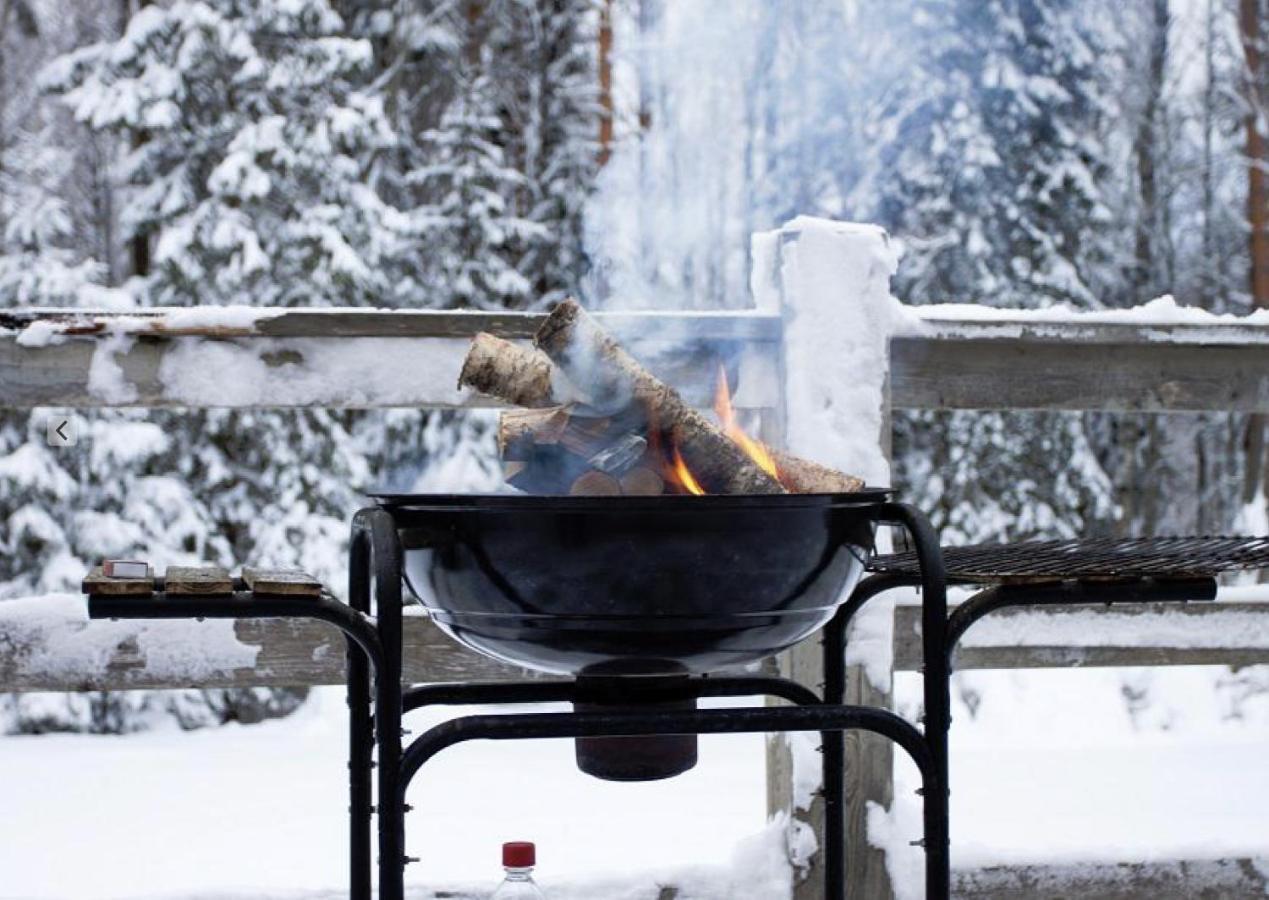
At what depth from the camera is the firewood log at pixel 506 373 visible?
1.68 meters

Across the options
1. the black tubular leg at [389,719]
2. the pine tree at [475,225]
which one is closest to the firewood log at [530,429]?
the black tubular leg at [389,719]

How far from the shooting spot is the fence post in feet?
7.62

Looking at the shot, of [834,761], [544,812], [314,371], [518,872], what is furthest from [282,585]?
[544,812]

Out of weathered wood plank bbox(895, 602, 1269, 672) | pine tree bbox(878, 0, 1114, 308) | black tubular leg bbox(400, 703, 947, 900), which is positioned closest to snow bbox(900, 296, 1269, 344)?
weathered wood plank bbox(895, 602, 1269, 672)

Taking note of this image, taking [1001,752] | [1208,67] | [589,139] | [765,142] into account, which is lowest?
[1001,752]

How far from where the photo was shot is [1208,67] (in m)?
11.8

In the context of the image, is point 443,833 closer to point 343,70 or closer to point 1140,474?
point 343,70

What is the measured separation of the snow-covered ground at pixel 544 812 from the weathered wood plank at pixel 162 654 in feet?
1.13

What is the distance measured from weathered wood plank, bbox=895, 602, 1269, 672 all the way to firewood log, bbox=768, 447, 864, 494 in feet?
2.39

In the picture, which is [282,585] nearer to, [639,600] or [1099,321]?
[639,600]

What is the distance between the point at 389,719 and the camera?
140 centimetres

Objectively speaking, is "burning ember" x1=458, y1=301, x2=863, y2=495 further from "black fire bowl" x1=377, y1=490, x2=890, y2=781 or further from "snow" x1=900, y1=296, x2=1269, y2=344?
"snow" x1=900, y1=296, x2=1269, y2=344

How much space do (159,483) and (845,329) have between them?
427 centimetres

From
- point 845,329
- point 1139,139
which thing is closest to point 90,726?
point 845,329
